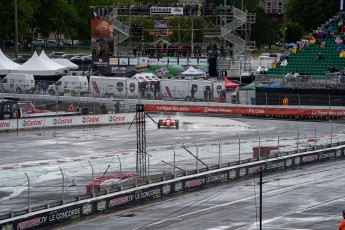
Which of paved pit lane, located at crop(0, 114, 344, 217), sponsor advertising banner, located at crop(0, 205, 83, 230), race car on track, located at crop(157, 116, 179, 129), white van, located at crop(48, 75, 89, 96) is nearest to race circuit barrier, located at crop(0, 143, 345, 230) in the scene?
sponsor advertising banner, located at crop(0, 205, 83, 230)

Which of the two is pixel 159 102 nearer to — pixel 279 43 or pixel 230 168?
pixel 230 168

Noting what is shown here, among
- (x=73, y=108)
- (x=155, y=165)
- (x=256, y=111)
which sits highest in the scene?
(x=73, y=108)

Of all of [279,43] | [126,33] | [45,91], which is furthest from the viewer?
[279,43]

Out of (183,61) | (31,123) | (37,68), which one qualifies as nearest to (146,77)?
(183,61)

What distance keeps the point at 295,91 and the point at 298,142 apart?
21.2 metres

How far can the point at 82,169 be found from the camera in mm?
32281

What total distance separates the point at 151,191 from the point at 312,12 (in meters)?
85.8

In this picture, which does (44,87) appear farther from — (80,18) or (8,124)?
(80,18)

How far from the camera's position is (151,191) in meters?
35.3

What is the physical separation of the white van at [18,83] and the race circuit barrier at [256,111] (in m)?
12.5

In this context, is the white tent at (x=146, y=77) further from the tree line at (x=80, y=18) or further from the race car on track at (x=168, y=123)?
the tree line at (x=80, y=18)

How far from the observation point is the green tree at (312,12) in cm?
11319

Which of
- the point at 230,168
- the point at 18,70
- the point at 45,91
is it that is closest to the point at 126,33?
the point at 18,70

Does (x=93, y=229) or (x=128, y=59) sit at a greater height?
(x=128, y=59)
